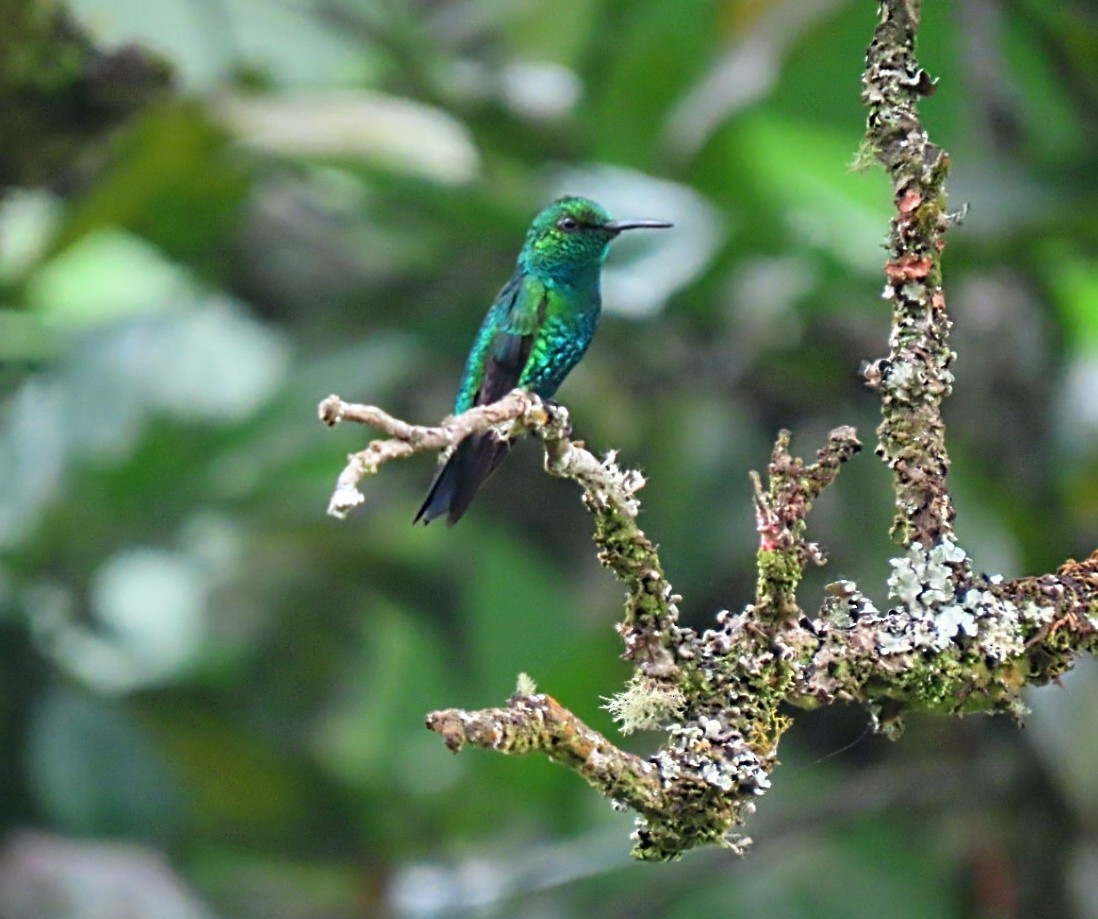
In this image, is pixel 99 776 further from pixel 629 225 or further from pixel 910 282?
pixel 910 282

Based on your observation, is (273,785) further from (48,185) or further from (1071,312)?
(1071,312)

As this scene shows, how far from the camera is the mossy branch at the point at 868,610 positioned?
0.83 m

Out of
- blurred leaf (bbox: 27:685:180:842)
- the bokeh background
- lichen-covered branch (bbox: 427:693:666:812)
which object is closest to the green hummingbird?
lichen-covered branch (bbox: 427:693:666:812)

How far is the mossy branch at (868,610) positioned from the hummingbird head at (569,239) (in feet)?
1.62

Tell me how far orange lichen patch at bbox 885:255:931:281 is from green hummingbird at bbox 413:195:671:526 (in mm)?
409

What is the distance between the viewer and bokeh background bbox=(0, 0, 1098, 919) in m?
2.73

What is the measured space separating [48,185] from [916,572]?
2.35m

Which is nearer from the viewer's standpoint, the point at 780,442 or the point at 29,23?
the point at 780,442

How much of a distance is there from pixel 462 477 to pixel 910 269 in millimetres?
374

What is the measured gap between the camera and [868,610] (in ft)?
2.89

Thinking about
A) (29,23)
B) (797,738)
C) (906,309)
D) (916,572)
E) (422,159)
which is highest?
(422,159)

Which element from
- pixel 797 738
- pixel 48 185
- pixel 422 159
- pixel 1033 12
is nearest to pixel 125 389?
pixel 48 185

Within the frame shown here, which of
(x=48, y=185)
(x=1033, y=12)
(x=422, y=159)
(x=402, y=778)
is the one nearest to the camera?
(x=1033, y=12)

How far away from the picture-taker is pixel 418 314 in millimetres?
3141
